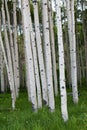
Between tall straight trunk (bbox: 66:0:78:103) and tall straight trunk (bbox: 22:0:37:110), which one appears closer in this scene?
tall straight trunk (bbox: 22:0:37:110)

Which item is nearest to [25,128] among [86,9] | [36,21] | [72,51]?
[36,21]

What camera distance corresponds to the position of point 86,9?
24938 mm

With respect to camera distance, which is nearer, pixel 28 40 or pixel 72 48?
pixel 28 40

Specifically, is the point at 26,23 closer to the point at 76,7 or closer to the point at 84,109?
the point at 84,109

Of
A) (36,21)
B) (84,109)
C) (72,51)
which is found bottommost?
(84,109)

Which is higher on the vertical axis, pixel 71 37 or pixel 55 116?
pixel 71 37

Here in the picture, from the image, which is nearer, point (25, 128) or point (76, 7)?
point (25, 128)

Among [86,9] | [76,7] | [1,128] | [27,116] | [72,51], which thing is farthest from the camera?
[76,7]

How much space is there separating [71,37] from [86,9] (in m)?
11.3

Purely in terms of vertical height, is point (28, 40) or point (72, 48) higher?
point (28, 40)

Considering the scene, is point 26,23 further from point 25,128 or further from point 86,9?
point 86,9

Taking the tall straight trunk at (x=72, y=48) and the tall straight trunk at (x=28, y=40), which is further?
the tall straight trunk at (x=72, y=48)

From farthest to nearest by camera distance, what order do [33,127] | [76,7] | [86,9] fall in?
1. [76,7]
2. [86,9]
3. [33,127]

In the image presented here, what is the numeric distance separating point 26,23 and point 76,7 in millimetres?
16784
